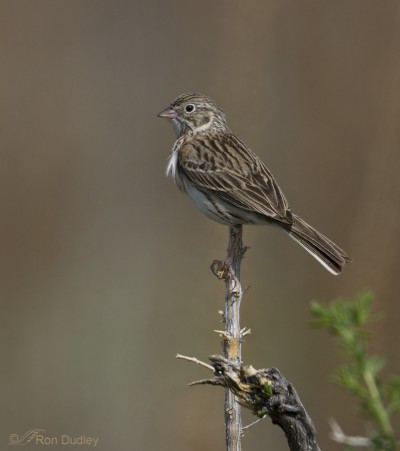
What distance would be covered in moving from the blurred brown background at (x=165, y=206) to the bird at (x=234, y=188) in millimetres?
1397

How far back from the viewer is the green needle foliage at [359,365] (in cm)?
158

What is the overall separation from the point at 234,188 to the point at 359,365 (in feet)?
10.7

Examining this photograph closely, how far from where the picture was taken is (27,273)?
7.35 metres

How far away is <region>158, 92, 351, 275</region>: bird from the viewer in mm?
4559

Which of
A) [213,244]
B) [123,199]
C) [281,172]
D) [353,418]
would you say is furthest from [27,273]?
[353,418]

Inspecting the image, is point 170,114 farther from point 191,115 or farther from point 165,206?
point 165,206

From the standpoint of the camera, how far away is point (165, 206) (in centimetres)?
721

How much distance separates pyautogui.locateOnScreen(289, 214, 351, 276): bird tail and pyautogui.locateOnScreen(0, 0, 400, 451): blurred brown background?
1.64 m
